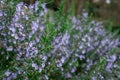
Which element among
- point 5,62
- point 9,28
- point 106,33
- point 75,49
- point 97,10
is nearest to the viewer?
point 9,28

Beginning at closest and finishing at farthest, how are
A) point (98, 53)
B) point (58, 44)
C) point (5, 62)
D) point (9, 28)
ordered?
point (9, 28) < point (5, 62) < point (58, 44) < point (98, 53)

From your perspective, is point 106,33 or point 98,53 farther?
point 106,33

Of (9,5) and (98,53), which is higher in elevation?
(9,5)

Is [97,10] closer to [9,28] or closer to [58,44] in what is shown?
[58,44]

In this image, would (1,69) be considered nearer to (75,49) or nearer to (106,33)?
(75,49)

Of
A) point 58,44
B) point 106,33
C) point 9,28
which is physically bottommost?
point 106,33

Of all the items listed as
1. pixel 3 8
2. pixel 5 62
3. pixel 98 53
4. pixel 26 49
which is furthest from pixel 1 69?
pixel 98 53
